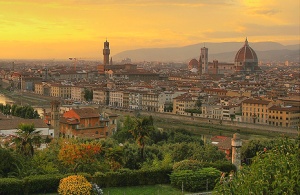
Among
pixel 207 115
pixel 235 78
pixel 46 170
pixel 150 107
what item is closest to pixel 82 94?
pixel 150 107

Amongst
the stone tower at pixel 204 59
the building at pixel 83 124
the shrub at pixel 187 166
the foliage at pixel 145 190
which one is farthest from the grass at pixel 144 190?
the stone tower at pixel 204 59

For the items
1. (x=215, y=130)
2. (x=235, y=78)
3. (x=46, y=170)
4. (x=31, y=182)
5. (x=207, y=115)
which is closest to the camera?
(x=31, y=182)

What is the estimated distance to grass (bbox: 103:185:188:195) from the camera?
949cm

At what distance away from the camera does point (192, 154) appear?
15250 mm

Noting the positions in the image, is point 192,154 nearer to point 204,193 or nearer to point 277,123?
point 204,193

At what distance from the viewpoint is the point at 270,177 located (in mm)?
5828

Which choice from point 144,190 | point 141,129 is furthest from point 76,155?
point 141,129

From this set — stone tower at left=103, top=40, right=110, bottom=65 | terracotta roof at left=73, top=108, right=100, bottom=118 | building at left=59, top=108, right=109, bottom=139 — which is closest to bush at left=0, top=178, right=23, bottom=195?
building at left=59, top=108, right=109, bottom=139

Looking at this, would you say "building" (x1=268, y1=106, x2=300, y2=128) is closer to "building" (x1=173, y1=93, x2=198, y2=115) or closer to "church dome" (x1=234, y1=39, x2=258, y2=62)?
"building" (x1=173, y1=93, x2=198, y2=115)

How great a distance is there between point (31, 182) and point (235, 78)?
2786 inches

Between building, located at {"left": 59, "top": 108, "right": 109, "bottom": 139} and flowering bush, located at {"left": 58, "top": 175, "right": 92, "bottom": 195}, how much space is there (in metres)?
12.8

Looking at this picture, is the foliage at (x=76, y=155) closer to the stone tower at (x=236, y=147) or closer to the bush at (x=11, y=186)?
the bush at (x=11, y=186)

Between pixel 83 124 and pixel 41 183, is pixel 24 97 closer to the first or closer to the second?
pixel 83 124

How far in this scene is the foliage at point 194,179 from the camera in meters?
9.75
